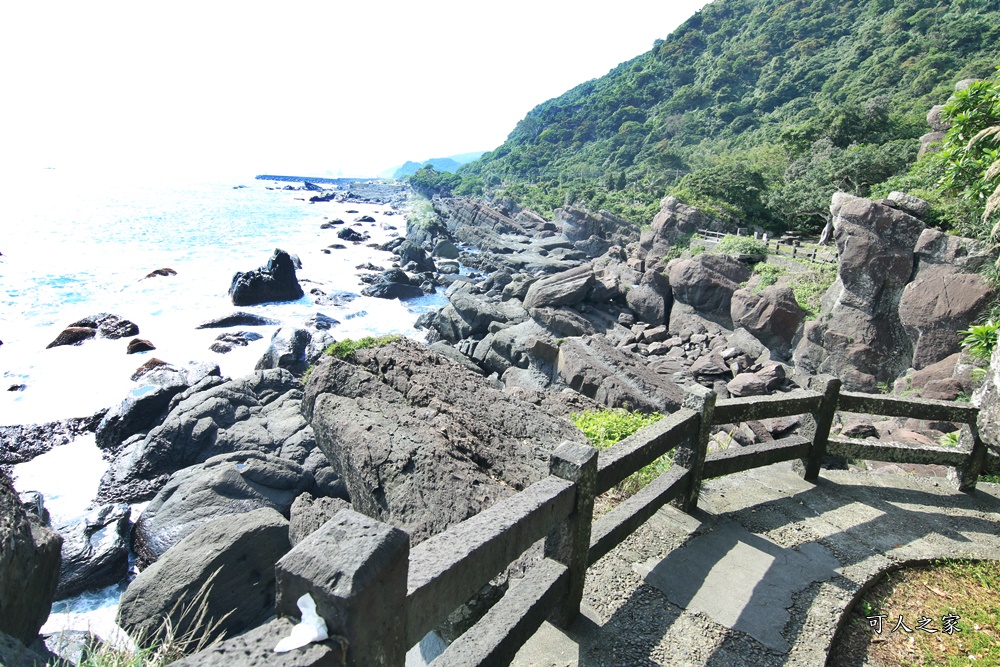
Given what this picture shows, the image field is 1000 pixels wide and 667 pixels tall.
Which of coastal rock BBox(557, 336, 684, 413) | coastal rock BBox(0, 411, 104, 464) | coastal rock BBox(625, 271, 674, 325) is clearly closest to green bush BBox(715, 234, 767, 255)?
coastal rock BBox(625, 271, 674, 325)

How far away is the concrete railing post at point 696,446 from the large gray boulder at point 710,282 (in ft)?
65.8

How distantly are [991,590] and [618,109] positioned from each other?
439ft

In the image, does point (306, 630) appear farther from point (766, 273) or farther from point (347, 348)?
point (766, 273)

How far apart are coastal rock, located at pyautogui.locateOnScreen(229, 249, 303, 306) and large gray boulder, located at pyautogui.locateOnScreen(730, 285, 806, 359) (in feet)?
82.7

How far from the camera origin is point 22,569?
15.2 ft

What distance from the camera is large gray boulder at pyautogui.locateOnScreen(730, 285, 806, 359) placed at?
20.2 metres

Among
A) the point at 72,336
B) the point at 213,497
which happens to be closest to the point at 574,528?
the point at 213,497

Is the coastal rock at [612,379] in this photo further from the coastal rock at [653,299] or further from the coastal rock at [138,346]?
the coastal rock at [138,346]

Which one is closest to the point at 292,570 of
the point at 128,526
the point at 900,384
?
the point at 128,526

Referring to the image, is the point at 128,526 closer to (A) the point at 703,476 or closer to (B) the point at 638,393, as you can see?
Answer: (A) the point at 703,476

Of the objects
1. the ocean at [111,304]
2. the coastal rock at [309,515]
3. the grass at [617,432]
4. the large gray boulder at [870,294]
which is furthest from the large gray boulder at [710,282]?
the coastal rock at [309,515]

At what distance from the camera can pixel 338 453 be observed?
7.62 meters

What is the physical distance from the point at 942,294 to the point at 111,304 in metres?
37.1

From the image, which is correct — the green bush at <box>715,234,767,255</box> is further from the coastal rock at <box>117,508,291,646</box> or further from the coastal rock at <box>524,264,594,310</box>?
the coastal rock at <box>117,508,291,646</box>
